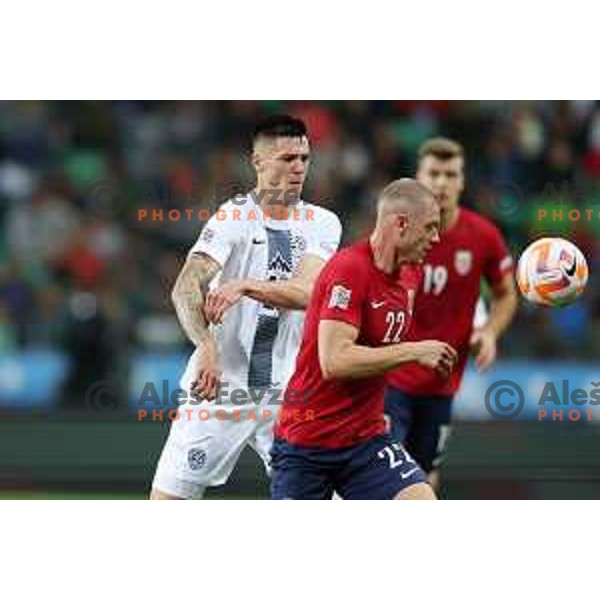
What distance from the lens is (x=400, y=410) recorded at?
355 inches

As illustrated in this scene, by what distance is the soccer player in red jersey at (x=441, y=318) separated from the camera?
8953 mm

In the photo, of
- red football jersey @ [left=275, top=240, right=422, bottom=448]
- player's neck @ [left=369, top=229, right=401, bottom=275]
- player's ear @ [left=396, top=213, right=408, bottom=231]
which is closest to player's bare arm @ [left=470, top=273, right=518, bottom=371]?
red football jersey @ [left=275, top=240, right=422, bottom=448]

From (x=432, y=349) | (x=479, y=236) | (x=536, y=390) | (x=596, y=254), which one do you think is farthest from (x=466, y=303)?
(x=596, y=254)

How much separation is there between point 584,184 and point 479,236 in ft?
18.4

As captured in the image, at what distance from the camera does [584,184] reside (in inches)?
571

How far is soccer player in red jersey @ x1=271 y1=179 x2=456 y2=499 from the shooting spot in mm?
6547

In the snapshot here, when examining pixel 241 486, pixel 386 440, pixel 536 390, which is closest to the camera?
pixel 386 440

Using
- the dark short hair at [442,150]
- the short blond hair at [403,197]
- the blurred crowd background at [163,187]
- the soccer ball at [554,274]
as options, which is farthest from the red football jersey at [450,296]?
the blurred crowd background at [163,187]

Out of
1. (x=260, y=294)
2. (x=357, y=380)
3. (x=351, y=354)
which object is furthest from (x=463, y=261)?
(x=351, y=354)

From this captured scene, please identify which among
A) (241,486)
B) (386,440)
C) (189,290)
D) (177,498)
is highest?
(189,290)

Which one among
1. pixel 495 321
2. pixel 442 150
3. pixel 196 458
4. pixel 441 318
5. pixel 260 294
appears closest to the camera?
pixel 260 294

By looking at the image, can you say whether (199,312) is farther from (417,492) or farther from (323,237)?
(417,492)

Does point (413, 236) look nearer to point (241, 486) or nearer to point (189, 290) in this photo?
point (189, 290)

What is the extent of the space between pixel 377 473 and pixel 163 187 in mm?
6993
